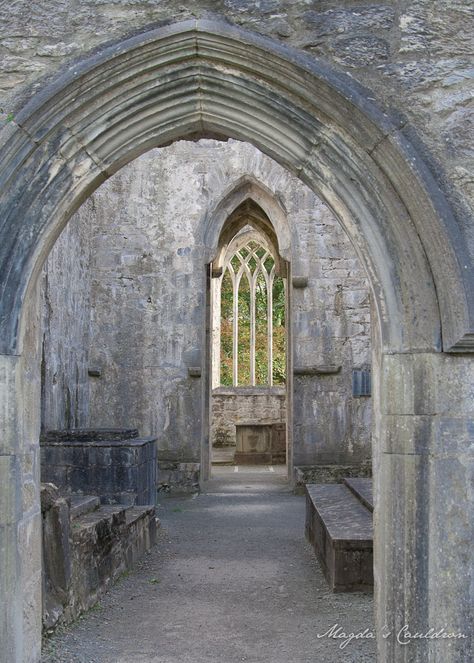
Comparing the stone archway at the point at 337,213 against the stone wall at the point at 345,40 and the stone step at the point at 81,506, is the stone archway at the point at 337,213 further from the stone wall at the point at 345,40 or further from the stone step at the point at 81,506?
Answer: the stone step at the point at 81,506

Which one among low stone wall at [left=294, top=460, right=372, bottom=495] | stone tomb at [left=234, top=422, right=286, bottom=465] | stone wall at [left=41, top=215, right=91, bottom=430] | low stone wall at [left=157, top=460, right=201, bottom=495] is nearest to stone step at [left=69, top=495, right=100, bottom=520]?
stone wall at [left=41, top=215, right=91, bottom=430]

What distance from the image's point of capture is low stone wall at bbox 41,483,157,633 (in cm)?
417

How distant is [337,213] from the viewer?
139 inches

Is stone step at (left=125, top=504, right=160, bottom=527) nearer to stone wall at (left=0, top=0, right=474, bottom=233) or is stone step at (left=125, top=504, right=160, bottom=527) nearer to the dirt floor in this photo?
the dirt floor

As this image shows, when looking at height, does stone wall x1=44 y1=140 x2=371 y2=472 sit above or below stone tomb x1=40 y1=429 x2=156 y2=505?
above

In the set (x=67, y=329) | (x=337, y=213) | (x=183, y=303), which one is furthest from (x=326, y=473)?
(x=337, y=213)

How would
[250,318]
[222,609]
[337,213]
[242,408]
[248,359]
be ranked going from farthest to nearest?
[248,359], [250,318], [242,408], [222,609], [337,213]

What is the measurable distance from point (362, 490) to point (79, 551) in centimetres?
309

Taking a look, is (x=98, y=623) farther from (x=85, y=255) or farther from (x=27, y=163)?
(x=85, y=255)

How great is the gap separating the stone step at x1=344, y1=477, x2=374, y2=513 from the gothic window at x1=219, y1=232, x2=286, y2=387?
362 inches

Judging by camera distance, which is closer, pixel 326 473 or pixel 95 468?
pixel 95 468

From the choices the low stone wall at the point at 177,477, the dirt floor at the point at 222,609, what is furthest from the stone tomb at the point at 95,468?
the low stone wall at the point at 177,477

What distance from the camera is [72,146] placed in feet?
11.1

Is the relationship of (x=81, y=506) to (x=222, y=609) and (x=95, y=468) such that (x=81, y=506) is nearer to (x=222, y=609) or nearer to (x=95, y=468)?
(x=222, y=609)
